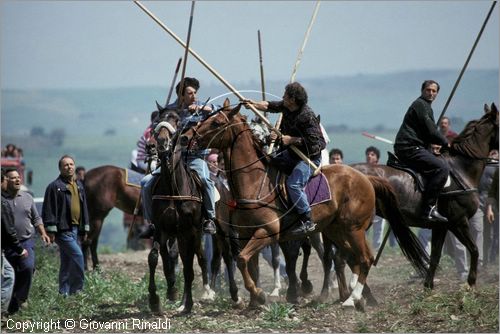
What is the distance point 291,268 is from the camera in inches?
624

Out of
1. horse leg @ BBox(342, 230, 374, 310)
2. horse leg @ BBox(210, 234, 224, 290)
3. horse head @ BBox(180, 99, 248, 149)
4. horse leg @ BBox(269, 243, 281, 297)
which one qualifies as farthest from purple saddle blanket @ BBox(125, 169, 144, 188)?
horse head @ BBox(180, 99, 248, 149)

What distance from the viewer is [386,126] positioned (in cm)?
7312

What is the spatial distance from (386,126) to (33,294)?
58358 mm

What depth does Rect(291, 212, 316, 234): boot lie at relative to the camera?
46.6 ft

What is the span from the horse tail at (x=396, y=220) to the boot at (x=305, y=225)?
1.81 metres

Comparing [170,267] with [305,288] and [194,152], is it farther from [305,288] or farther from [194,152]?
[305,288]

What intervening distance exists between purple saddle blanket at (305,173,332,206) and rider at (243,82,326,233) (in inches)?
6.8

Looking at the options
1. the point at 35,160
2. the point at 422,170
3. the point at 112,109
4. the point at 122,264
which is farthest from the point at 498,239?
the point at 112,109

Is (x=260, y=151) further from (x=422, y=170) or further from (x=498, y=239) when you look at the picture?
(x=498, y=239)

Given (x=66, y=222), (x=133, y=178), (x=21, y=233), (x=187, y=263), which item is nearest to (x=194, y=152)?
(x=187, y=263)

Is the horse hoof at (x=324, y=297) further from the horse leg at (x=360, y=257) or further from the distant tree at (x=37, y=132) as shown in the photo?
the distant tree at (x=37, y=132)

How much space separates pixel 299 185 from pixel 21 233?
413 centimetres

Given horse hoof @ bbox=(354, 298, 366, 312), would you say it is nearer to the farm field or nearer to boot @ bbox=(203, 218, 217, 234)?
the farm field

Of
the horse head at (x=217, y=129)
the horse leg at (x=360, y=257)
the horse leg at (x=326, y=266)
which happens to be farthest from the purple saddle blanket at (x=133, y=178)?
the horse head at (x=217, y=129)
